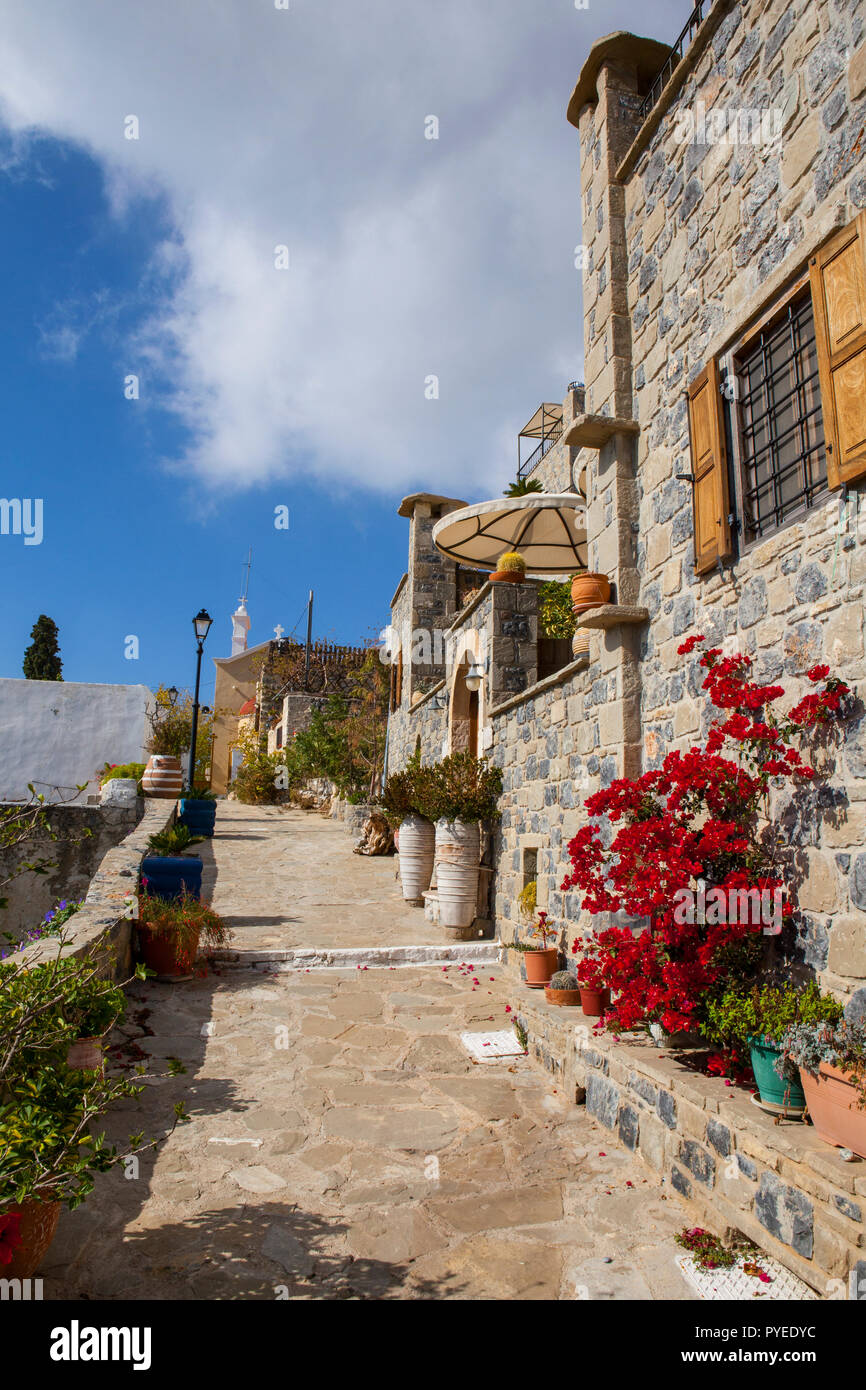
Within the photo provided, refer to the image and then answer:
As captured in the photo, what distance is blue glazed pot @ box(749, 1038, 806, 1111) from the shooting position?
2914mm

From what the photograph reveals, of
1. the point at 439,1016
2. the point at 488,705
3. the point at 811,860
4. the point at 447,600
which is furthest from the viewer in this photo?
the point at 447,600

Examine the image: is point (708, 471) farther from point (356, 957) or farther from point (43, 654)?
point (43, 654)

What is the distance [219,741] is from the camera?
35625mm

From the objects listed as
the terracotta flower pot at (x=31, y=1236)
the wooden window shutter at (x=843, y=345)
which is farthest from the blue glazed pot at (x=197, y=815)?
the wooden window shutter at (x=843, y=345)

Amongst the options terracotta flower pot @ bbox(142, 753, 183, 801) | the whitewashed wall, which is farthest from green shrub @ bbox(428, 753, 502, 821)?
the whitewashed wall

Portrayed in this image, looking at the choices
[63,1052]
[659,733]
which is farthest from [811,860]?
[63,1052]

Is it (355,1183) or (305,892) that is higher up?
(305,892)

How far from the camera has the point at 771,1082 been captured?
2959mm

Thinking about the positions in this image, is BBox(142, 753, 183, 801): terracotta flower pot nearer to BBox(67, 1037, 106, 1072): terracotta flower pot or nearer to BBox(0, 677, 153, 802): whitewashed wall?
BBox(0, 677, 153, 802): whitewashed wall

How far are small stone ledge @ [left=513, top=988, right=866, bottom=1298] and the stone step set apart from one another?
2.62m

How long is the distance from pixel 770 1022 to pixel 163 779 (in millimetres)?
11018

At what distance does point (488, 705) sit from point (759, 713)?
488 centimetres

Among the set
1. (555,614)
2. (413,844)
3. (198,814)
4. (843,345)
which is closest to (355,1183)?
(843,345)

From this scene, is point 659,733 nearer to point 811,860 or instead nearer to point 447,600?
point 811,860
